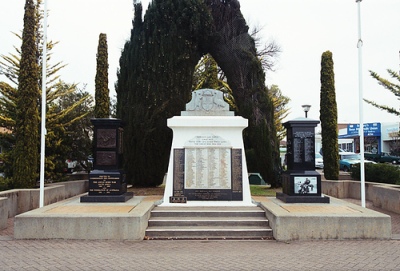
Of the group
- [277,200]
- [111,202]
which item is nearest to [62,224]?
[111,202]

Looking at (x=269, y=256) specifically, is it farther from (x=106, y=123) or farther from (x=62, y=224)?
(x=106, y=123)

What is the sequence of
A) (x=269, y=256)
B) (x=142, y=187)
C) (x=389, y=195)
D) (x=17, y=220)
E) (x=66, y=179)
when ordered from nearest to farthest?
(x=269, y=256) < (x=17, y=220) < (x=389, y=195) < (x=142, y=187) < (x=66, y=179)

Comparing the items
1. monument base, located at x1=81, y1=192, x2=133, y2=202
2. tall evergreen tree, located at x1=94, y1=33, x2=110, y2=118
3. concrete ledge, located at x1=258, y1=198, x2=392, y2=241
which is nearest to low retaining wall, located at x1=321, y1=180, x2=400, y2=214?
concrete ledge, located at x1=258, y1=198, x2=392, y2=241

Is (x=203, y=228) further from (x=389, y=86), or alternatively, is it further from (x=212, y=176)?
(x=389, y=86)

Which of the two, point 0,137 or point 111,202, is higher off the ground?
point 0,137

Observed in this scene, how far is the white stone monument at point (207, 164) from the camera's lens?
1085 centimetres

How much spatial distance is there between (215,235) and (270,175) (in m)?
8.13

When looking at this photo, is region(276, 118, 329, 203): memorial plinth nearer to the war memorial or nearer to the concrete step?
the war memorial

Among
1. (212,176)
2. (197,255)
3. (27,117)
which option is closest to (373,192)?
(212,176)

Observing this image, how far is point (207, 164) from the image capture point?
11023mm

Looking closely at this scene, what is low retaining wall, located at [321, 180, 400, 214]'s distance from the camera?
12312 millimetres

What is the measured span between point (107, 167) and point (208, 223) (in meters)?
3.66

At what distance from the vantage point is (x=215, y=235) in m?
8.76

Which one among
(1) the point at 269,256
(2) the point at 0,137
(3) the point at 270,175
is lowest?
(1) the point at 269,256
